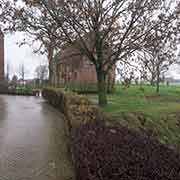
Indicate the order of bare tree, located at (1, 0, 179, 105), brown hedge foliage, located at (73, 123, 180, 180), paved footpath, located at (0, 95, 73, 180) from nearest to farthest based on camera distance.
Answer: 1. brown hedge foliage, located at (73, 123, 180, 180)
2. paved footpath, located at (0, 95, 73, 180)
3. bare tree, located at (1, 0, 179, 105)

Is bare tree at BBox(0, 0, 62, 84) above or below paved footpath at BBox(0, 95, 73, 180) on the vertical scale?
above

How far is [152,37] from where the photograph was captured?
1212 cm

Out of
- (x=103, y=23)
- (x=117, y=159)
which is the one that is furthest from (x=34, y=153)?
(x=103, y=23)

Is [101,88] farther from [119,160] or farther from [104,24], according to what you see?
[119,160]

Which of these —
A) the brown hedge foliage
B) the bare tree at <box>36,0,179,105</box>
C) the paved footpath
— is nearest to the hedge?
the brown hedge foliage

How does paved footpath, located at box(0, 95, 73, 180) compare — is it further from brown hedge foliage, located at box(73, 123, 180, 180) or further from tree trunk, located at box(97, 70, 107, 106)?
tree trunk, located at box(97, 70, 107, 106)

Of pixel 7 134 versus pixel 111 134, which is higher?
pixel 111 134

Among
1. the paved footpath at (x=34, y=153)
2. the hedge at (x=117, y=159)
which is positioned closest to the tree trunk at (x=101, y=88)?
the paved footpath at (x=34, y=153)

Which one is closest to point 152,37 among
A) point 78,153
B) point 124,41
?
point 124,41

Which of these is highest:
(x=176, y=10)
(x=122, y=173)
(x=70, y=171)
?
(x=176, y=10)

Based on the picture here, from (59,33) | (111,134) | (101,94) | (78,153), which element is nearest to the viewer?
(78,153)

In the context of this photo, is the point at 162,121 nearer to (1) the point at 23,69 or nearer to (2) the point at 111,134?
(2) the point at 111,134

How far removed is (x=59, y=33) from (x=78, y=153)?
9641 mm

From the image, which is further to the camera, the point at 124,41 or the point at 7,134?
the point at 124,41
